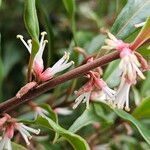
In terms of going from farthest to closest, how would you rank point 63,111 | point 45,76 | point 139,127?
point 63,111
point 139,127
point 45,76

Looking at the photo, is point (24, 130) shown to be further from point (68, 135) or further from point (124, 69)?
point (124, 69)

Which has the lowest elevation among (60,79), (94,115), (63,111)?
(63,111)

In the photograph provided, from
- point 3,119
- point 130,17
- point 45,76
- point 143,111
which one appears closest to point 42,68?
point 45,76

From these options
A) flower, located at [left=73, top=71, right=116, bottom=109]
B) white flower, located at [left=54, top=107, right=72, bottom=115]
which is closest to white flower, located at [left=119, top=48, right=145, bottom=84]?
flower, located at [left=73, top=71, right=116, bottom=109]

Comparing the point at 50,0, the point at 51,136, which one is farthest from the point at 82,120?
the point at 50,0

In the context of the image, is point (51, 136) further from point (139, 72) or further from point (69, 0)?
point (139, 72)

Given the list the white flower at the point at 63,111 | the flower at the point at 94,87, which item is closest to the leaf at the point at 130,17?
the flower at the point at 94,87

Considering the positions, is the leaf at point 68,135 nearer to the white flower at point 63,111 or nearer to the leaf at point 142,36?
the leaf at point 142,36

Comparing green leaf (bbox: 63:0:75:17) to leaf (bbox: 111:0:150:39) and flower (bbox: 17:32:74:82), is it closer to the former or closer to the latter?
leaf (bbox: 111:0:150:39)
